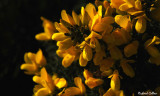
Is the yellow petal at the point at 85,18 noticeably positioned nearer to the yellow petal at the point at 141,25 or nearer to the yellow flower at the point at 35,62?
the yellow petal at the point at 141,25

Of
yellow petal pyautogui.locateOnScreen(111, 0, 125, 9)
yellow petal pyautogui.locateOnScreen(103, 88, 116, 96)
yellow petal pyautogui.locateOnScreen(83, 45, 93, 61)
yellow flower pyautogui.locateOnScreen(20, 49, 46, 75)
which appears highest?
yellow petal pyautogui.locateOnScreen(111, 0, 125, 9)

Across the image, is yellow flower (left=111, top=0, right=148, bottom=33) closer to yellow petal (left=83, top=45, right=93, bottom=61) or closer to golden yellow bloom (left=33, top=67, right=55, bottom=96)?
yellow petal (left=83, top=45, right=93, bottom=61)

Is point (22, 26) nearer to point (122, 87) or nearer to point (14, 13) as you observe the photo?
point (14, 13)

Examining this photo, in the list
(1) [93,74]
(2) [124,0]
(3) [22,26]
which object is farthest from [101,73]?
(3) [22,26]

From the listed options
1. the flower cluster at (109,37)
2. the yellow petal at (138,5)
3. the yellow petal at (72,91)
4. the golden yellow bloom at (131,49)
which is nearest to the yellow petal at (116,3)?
the flower cluster at (109,37)

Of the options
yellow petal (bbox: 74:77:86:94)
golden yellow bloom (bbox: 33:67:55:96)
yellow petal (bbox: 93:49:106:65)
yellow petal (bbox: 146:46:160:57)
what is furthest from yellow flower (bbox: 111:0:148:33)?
golden yellow bloom (bbox: 33:67:55:96)

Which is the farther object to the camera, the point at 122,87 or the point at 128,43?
the point at 122,87
